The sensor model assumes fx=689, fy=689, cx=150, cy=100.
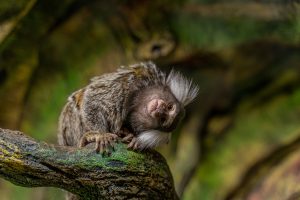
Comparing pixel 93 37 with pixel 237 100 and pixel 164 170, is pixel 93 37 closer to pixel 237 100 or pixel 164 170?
pixel 237 100

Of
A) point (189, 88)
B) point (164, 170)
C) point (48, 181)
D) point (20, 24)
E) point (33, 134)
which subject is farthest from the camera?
point (33, 134)

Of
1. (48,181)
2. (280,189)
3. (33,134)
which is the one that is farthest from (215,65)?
(48,181)

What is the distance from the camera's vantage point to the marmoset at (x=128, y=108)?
3.04 m

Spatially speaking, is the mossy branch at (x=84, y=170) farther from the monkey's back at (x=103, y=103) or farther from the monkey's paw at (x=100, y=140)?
the monkey's back at (x=103, y=103)

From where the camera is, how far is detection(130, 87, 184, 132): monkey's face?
3.07m

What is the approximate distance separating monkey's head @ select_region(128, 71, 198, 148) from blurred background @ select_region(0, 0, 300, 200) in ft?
4.93

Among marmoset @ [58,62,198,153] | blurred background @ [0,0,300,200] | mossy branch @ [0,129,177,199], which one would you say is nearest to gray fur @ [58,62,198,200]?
marmoset @ [58,62,198,153]

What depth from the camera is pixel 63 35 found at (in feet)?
15.8

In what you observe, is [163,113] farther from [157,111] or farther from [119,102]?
[119,102]

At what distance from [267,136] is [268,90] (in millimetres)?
342

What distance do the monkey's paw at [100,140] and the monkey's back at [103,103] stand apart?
0.11 metres

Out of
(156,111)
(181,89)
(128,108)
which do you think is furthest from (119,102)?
(181,89)

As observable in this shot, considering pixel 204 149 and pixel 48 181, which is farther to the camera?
pixel 204 149

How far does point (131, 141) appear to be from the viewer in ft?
9.50
